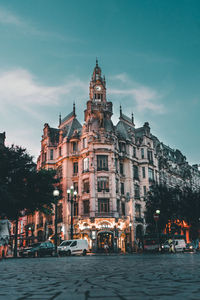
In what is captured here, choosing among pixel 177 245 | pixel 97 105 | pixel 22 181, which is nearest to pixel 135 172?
pixel 97 105

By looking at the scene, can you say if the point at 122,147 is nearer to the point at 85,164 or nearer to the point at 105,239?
the point at 85,164

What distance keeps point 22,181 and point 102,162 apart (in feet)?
65.2

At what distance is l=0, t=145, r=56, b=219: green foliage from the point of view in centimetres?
3003

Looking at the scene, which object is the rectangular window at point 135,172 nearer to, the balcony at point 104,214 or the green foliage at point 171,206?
the green foliage at point 171,206

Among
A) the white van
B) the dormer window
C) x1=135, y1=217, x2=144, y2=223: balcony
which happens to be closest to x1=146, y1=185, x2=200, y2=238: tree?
x1=135, y1=217, x2=144, y2=223: balcony

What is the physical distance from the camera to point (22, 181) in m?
31.2

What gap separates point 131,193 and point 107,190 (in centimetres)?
625

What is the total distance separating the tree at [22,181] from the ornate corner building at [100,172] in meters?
14.7

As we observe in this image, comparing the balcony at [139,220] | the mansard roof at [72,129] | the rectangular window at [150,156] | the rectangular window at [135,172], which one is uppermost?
the mansard roof at [72,129]

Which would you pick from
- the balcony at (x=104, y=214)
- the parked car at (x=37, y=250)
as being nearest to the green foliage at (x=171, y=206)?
the balcony at (x=104, y=214)

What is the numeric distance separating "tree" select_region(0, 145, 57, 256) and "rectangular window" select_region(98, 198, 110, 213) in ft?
50.2

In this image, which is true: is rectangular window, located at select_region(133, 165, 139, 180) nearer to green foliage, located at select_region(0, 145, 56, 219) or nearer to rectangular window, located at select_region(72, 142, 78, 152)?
rectangular window, located at select_region(72, 142, 78, 152)

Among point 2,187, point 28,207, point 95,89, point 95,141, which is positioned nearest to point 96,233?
point 95,141

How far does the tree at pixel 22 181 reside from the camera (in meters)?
30.0
